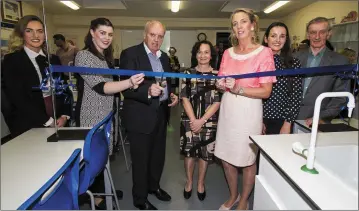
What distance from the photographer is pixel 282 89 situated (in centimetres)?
179

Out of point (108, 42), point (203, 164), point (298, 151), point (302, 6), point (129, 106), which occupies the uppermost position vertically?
point (302, 6)

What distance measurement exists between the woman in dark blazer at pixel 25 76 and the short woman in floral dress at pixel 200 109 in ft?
3.46

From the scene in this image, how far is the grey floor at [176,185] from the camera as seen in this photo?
2.16 meters

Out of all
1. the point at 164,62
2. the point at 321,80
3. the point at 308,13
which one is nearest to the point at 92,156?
the point at 164,62

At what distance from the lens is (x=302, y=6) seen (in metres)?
6.37

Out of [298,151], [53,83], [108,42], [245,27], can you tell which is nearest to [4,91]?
[53,83]

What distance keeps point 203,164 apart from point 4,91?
1718 mm

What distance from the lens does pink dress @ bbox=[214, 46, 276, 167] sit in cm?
162

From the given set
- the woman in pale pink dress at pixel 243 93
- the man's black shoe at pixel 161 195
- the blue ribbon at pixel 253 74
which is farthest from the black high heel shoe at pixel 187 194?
the blue ribbon at pixel 253 74

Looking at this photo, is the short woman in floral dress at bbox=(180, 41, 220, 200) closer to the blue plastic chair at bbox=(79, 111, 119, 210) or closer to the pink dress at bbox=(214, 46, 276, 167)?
the pink dress at bbox=(214, 46, 276, 167)

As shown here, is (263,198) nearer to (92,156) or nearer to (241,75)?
(241,75)

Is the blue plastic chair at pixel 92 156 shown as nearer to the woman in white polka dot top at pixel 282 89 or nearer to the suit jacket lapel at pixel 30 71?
the suit jacket lapel at pixel 30 71

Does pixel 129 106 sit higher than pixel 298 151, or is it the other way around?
pixel 129 106

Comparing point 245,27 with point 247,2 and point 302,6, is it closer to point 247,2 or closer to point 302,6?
point 247,2
